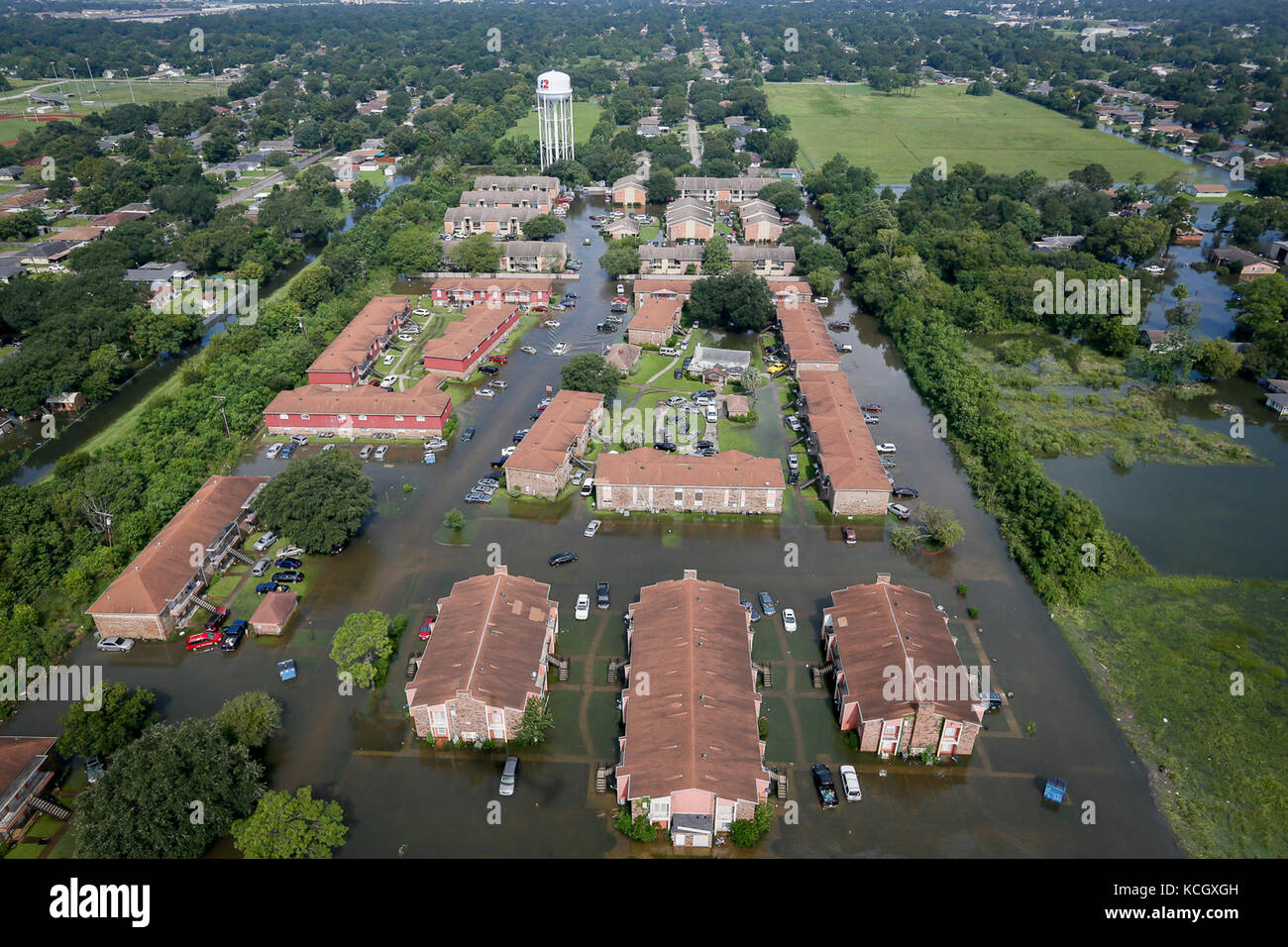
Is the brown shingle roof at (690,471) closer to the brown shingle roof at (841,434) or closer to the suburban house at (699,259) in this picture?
the brown shingle roof at (841,434)

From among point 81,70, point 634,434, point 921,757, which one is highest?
point 81,70

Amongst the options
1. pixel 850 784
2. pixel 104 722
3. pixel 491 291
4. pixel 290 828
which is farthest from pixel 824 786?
pixel 491 291

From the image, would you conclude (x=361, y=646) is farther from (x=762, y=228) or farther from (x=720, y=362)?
(x=762, y=228)

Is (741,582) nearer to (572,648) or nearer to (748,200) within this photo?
(572,648)

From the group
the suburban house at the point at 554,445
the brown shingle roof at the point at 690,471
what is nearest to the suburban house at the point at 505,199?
the suburban house at the point at 554,445

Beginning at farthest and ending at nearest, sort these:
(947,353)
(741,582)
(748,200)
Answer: (748,200) < (947,353) < (741,582)

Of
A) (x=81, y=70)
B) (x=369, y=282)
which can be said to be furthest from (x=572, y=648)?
(x=81, y=70)
